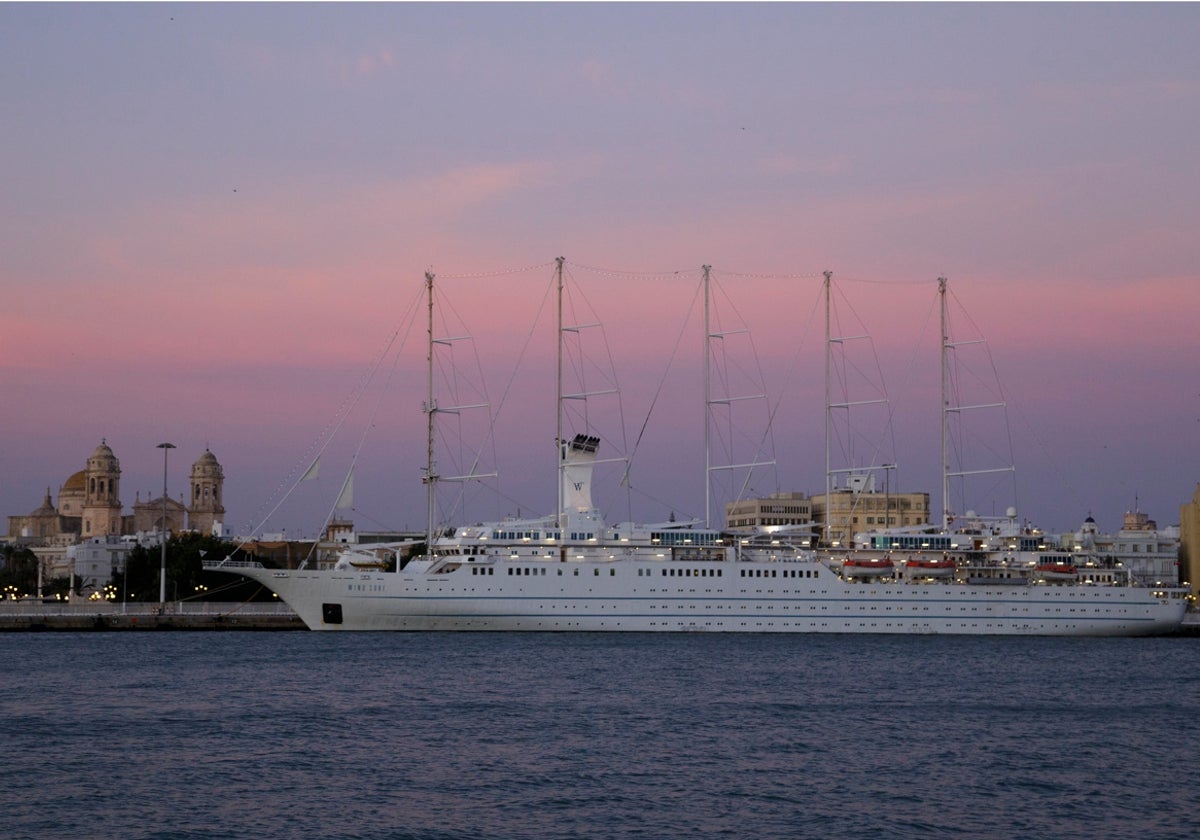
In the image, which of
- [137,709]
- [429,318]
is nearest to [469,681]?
[137,709]

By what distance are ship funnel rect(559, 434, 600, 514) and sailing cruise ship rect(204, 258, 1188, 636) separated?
0.21ft

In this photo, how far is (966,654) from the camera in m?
55.4

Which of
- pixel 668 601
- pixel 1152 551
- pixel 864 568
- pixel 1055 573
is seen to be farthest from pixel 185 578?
pixel 1152 551

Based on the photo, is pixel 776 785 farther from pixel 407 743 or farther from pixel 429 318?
pixel 429 318

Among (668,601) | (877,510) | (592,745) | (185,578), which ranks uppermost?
(877,510)

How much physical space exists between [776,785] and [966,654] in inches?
1155

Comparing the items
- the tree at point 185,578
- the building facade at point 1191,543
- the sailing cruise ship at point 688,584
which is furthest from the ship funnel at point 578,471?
the building facade at point 1191,543

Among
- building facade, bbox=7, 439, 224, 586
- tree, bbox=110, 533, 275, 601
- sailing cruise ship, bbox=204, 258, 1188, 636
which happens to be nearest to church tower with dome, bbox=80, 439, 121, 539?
building facade, bbox=7, 439, 224, 586

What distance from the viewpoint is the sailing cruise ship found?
62.5m

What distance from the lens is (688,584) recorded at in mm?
63469

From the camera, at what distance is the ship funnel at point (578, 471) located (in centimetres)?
6838

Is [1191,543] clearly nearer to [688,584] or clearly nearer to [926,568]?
[926,568]

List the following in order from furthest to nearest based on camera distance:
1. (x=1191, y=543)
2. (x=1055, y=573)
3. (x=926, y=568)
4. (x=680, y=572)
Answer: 1. (x=1191, y=543)
2. (x=1055, y=573)
3. (x=926, y=568)
4. (x=680, y=572)

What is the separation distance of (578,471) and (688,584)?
829cm
